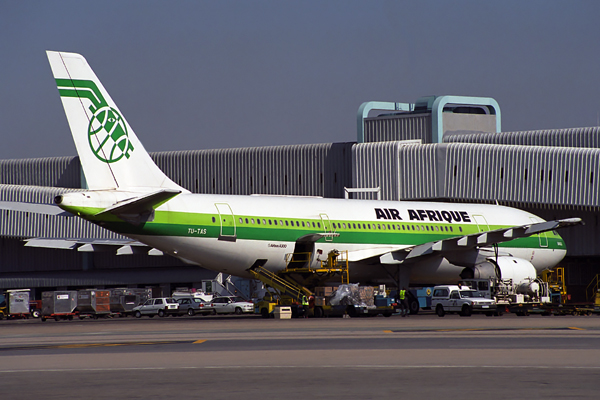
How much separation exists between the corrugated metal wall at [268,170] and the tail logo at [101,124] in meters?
27.3

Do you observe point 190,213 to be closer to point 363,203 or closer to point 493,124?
point 363,203

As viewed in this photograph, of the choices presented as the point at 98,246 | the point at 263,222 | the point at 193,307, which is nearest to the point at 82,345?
the point at 263,222

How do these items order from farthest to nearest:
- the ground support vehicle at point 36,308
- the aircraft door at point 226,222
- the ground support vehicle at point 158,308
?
1. the ground support vehicle at point 36,308
2. the ground support vehicle at point 158,308
3. the aircraft door at point 226,222

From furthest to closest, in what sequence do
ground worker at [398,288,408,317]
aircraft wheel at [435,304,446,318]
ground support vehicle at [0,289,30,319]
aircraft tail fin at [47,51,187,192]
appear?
1. ground support vehicle at [0,289,30,319]
2. aircraft wheel at [435,304,446,318]
3. ground worker at [398,288,408,317]
4. aircraft tail fin at [47,51,187,192]

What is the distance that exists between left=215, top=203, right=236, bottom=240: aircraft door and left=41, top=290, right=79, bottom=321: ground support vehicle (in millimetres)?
18010

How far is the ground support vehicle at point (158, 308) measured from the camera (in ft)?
162

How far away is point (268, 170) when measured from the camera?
203ft

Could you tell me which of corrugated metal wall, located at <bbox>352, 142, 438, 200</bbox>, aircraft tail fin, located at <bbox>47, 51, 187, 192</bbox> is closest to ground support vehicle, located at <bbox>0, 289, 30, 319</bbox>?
corrugated metal wall, located at <bbox>352, 142, 438, 200</bbox>

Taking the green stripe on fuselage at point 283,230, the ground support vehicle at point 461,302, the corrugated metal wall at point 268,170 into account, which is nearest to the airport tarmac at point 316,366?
the green stripe on fuselage at point 283,230

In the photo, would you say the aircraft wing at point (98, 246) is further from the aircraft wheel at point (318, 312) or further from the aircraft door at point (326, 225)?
the aircraft wheel at point (318, 312)

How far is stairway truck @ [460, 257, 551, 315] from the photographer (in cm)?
3544

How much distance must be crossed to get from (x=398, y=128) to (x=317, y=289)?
23.3m

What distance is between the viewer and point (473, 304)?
34812 mm

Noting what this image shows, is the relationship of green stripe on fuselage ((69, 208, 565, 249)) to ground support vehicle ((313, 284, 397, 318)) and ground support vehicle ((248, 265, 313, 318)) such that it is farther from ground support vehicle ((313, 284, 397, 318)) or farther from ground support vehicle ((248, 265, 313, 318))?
ground support vehicle ((313, 284, 397, 318))
